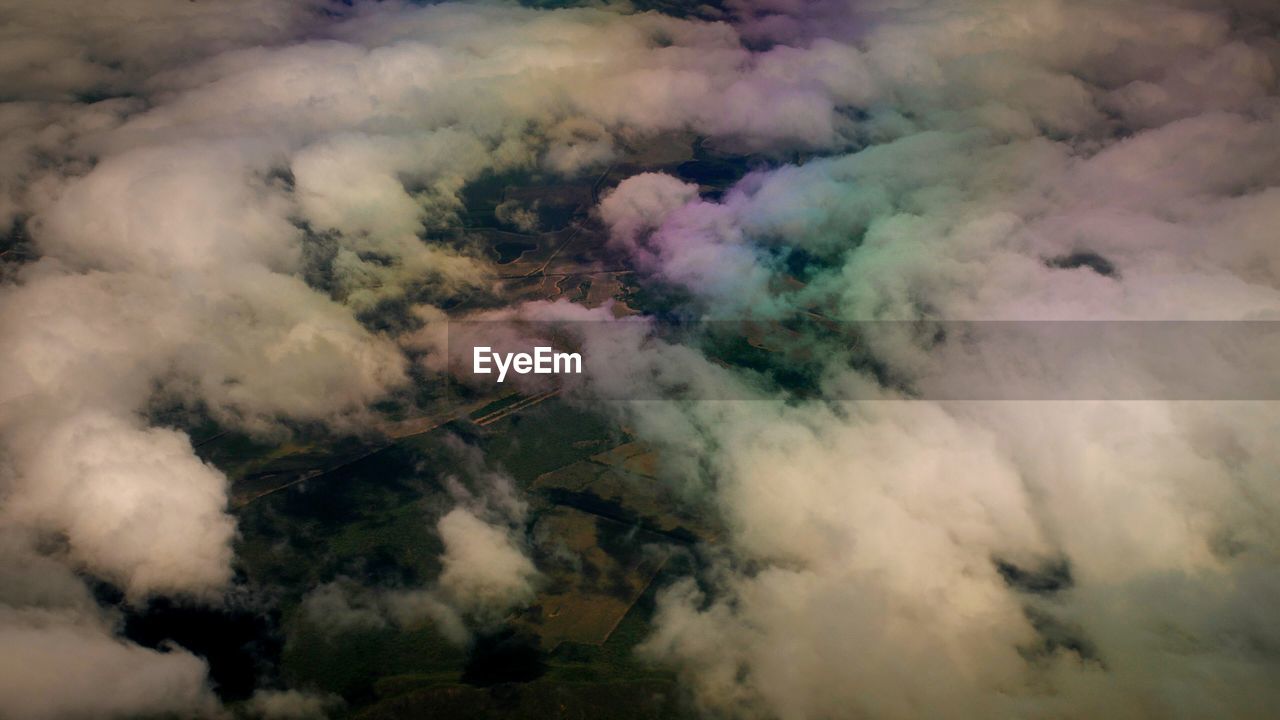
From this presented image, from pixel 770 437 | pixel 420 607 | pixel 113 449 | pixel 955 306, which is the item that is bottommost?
pixel 420 607

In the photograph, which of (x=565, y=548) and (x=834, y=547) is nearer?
(x=834, y=547)

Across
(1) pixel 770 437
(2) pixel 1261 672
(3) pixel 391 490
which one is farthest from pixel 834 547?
(3) pixel 391 490

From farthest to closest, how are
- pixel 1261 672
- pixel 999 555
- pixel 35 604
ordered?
pixel 999 555 → pixel 35 604 → pixel 1261 672

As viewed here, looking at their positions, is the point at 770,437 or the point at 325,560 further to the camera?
the point at 770,437

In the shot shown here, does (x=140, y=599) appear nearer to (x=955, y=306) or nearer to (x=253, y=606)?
(x=253, y=606)

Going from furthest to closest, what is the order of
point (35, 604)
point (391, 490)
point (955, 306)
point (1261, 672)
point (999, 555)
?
point (391, 490) < point (955, 306) < point (999, 555) < point (35, 604) < point (1261, 672)

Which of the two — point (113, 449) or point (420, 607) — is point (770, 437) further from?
point (113, 449)

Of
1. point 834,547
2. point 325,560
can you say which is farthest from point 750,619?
point 325,560

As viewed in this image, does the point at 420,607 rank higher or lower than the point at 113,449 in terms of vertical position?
lower

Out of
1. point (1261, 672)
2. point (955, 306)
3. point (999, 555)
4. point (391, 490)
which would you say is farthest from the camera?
point (391, 490)
